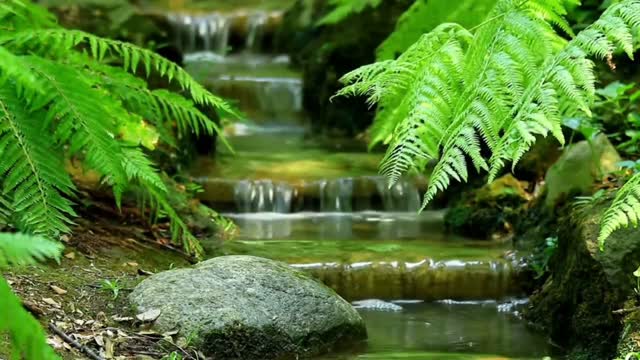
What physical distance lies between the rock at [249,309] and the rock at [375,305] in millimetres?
677

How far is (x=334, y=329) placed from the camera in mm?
3695

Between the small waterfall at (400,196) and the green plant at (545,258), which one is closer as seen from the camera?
the green plant at (545,258)

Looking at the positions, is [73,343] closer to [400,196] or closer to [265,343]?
[265,343]

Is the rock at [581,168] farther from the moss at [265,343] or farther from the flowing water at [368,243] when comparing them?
the moss at [265,343]

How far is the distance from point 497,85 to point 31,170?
1600 millimetres

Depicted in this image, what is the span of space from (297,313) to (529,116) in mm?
1543

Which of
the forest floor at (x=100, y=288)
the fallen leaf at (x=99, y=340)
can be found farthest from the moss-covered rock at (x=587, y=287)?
the fallen leaf at (x=99, y=340)

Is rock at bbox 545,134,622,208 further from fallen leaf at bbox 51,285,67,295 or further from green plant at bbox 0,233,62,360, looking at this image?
green plant at bbox 0,233,62,360

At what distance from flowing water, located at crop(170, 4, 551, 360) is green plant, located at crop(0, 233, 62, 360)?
84.6 inches

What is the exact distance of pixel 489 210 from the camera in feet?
18.2

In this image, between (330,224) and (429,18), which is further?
(330,224)

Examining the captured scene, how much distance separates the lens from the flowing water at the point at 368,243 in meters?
4.05

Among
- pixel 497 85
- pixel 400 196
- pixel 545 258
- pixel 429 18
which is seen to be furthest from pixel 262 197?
pixel 497 85

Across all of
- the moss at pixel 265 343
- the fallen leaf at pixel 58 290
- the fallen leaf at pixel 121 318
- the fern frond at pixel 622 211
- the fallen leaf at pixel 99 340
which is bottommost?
Result: the moss at pixel 265 343
